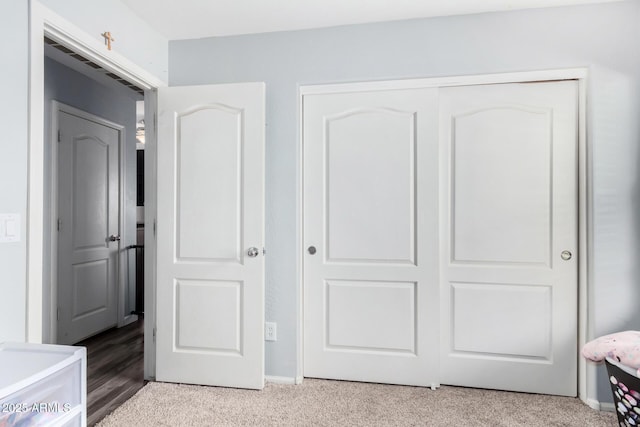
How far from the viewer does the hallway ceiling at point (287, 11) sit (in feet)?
7.73

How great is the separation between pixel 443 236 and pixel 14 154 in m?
2.27

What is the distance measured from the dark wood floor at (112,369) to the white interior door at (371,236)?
1.20 metres

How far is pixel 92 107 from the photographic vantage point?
12.3ft

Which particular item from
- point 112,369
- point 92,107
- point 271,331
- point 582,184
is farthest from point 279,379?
point 92,107

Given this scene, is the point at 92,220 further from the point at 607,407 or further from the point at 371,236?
the point at 607,407

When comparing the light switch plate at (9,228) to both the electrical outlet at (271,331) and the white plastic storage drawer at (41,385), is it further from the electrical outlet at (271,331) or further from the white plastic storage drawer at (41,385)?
the electrical outlet at (271,331)

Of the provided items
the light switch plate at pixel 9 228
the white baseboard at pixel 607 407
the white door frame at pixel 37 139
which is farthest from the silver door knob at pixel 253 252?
the white baseboard at pixel 607 407

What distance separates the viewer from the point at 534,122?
249cm

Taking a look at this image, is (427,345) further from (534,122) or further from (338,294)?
(534,122)

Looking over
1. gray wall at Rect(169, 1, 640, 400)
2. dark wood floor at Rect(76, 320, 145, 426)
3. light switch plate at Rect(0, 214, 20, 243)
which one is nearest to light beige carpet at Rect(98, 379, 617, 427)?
dark wood floor at Rect(76, 320, 145, 426)

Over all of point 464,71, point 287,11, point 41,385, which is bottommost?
point 41,385

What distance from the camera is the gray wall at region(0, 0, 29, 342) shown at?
1.60 meters

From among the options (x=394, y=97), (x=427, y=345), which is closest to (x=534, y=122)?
(x=394, y=97)

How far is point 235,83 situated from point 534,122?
1.90 metres
